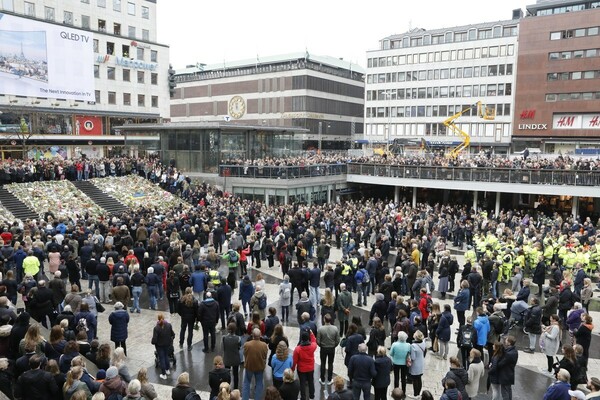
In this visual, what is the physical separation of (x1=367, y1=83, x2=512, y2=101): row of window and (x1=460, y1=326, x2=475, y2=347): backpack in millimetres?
62589

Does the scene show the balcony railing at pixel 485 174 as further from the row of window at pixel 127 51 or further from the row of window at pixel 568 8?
the row of window at pixel 568 8

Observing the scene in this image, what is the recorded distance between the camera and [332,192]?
41.6m

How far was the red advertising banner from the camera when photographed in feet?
155

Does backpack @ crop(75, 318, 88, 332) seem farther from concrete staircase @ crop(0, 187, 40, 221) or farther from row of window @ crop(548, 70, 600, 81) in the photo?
row of window @ crop(548, 70, 600, 81)

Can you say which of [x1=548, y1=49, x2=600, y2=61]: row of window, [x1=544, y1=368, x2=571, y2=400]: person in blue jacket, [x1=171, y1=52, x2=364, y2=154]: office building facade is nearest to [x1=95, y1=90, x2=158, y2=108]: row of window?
[x1=171, y1=52, x2=364, y2=154]: office building facade

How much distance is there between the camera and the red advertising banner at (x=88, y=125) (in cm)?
4727

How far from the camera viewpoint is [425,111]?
73188 millimetres

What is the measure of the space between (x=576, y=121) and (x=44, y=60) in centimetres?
5938

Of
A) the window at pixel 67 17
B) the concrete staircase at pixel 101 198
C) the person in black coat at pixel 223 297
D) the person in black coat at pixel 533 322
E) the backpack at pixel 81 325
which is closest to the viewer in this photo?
the backpack at pixel 81 325

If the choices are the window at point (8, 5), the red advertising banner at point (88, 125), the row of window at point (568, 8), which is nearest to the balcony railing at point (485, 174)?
the red advertising banner at point (88, 125)

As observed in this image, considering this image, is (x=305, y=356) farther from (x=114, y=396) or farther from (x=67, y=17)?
(x=67, y=17)

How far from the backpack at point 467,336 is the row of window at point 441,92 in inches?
2464

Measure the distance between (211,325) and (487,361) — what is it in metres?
6.55

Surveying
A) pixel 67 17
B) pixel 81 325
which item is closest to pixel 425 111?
pixel 67 17
